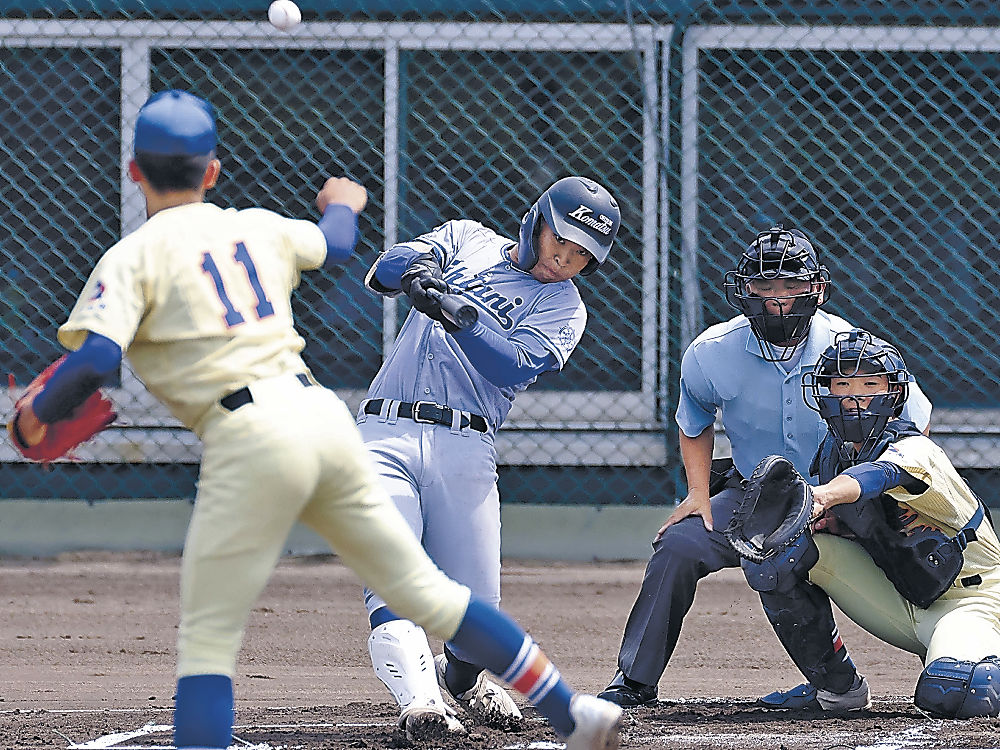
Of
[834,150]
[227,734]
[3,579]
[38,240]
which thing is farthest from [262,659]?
[834,150]

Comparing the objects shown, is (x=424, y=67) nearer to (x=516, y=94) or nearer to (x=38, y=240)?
(x=516, y=94)

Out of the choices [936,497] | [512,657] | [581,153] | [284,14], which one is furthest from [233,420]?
[581,153]

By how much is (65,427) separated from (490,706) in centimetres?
167

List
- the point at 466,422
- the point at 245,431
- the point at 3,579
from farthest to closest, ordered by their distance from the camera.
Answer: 1. the point at 3,579
2. the point at 466,422
3. the point at 245,431

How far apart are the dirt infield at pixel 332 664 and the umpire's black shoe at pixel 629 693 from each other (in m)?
0.05

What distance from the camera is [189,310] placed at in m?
A: 3.09

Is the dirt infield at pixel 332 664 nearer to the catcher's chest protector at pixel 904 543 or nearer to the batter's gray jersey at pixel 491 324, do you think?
the catcher's chest protector at pixel 904 543

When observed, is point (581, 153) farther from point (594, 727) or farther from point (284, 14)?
point (594, 727)

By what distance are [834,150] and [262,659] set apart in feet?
13.5

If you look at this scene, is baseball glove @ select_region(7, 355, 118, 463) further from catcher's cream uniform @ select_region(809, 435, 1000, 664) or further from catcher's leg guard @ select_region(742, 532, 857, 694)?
catcher's cream uniform @ select_region(809, 435, 1000, 664)

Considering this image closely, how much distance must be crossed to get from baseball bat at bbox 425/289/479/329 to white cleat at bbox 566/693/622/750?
3.66 feet

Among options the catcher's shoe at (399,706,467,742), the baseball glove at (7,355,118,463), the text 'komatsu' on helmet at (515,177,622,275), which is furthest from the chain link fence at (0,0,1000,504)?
the baseball glove at (7,355,118,463)

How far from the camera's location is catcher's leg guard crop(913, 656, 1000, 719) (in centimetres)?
405

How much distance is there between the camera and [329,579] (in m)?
7.36
